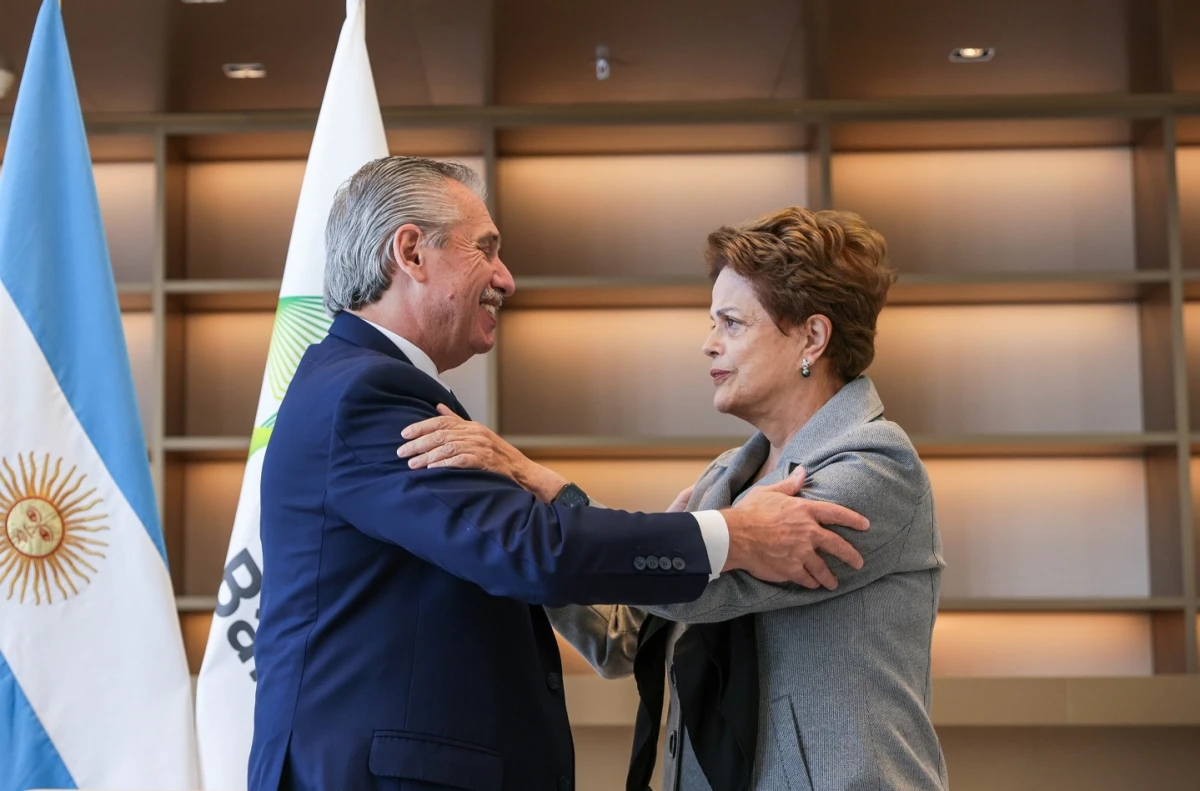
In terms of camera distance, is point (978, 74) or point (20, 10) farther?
point (978, 74)

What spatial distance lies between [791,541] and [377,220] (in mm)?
735

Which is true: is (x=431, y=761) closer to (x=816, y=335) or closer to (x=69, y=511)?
(x=816, y=335)

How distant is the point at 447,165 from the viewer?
6.15ft

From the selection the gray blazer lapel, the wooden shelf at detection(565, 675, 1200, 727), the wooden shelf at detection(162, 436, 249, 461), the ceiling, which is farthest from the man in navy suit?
the wooden shelf at detection(162, 436, 249, 461)

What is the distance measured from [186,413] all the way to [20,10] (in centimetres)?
145

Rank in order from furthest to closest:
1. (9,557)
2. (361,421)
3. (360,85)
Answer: (360,85), (9,557), (361,421)

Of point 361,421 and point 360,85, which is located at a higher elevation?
point 360,85

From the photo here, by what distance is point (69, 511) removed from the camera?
272 cm

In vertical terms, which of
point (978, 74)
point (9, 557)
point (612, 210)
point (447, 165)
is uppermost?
point (978, 74)

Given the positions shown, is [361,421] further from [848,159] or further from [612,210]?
[848,159]

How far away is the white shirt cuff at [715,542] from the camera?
1571 millimetres

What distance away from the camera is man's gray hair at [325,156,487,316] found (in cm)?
180

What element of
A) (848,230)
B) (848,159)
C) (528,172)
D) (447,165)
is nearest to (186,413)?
(528,172)

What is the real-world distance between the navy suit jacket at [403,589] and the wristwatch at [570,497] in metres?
0.16
